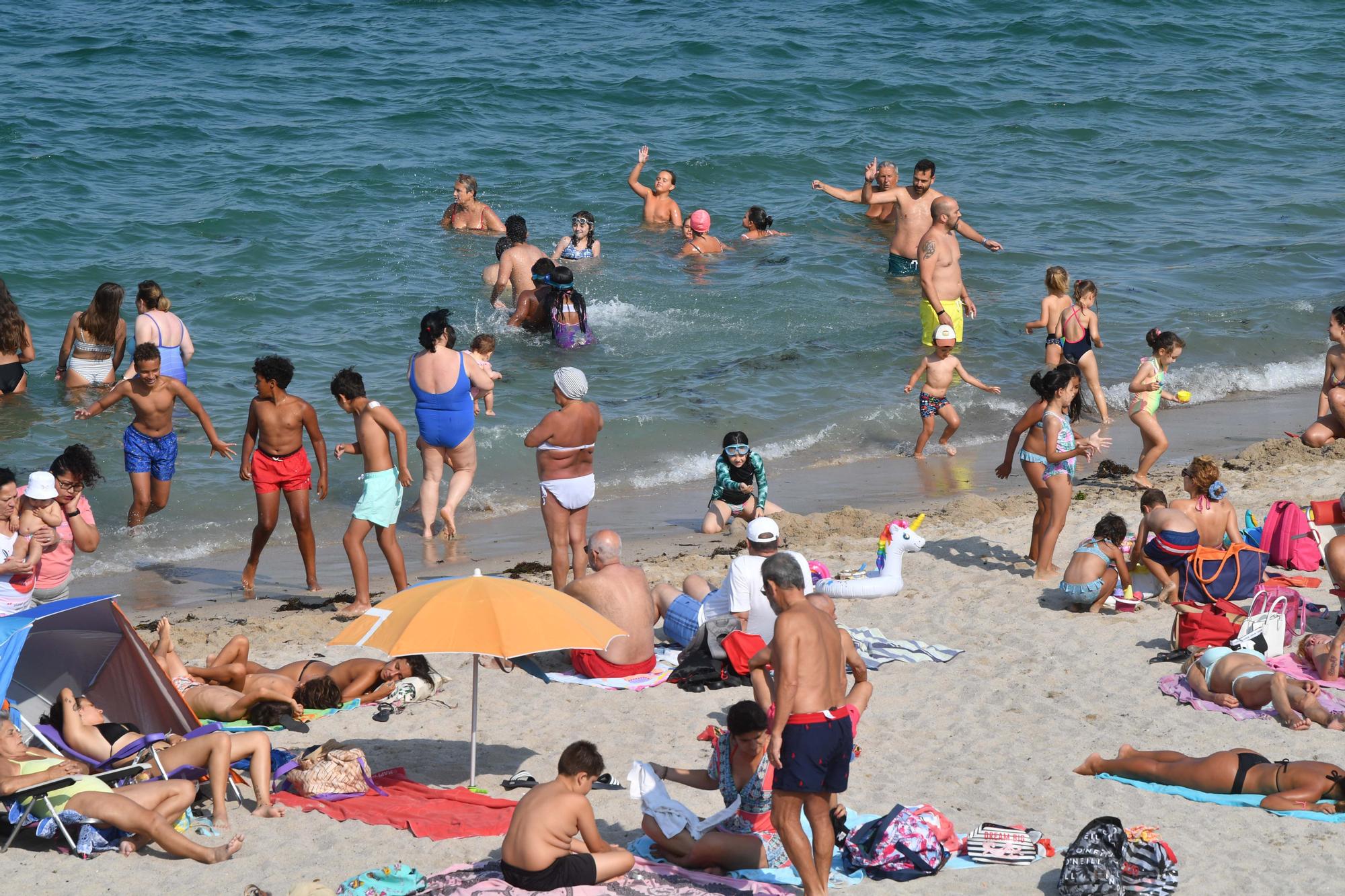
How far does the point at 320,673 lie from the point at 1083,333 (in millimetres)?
6997

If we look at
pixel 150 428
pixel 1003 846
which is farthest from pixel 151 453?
pixel 1003 846

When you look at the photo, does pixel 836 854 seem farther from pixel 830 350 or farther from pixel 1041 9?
pixel 1041 9

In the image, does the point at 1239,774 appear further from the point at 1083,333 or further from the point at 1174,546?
the point at 1083,333

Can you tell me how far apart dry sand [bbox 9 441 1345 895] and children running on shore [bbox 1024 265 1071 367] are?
2.21m

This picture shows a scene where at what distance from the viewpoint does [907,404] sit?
1312cm

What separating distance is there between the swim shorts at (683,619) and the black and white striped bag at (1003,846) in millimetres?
2550

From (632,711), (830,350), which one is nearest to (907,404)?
(830,350)

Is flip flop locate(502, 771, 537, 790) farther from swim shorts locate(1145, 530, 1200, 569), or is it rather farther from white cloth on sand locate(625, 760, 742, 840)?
swim shorts locate(1145, 530, 1200, 569)

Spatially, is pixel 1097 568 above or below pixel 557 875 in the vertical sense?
above

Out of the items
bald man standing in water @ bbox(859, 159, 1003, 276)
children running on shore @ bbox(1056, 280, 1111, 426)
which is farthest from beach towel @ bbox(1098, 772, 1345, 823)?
bald man standing in water @ bbox(859, 159, 1003, 276)

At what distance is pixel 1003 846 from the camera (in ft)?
18.6

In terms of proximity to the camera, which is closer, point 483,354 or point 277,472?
point 277,472

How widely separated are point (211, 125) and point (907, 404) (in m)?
11.8

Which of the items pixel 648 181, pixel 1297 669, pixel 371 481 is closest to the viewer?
pixel 1297 669
